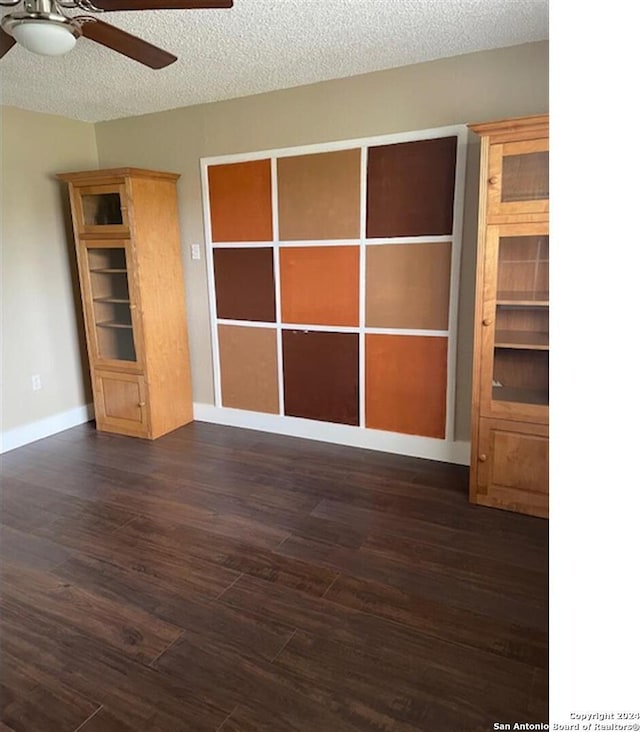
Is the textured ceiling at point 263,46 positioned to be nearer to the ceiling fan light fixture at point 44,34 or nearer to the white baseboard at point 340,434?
the ceiling fan light fixture at point 44,34

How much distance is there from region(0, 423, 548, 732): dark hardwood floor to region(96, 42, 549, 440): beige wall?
Result: 95cm

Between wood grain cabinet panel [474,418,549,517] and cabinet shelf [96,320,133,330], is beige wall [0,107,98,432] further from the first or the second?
wood grain cabinet panel [474,418,549,517]

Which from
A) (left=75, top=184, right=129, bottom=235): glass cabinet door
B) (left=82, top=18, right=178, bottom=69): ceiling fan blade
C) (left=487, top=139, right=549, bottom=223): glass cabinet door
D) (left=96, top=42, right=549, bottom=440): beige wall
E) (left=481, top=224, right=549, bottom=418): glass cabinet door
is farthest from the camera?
(left=75, top=184, right=129, bottom=235): glass cabinet door

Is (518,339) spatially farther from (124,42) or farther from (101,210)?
(101,210)

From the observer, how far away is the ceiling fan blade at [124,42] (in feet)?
6.16

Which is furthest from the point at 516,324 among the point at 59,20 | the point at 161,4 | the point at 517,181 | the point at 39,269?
the point at 39,269

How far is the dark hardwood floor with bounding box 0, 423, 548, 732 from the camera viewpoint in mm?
1619

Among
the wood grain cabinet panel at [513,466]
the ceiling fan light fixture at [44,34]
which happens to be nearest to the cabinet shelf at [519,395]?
the wood grain cabinet panel at [513,466]

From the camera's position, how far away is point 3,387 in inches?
143

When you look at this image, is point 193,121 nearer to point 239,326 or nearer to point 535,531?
point 239,326

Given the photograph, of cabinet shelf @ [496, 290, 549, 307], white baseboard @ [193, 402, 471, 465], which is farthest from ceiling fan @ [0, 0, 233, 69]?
white baseboard @ [193, 402, 471, 465]

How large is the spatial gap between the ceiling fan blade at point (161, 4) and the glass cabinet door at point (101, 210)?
188cm
